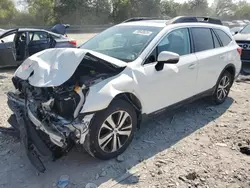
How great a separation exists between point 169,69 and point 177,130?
1.07m

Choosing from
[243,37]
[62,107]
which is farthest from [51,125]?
[243,37]

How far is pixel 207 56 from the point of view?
464 cm

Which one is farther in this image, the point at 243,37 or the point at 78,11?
the point at 78,11

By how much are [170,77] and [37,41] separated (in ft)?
19.8

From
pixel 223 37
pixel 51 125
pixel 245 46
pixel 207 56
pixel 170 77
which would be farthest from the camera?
pixel 245 46

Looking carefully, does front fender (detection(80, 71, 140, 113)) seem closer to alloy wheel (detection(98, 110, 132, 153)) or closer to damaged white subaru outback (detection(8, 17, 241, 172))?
damaged white subaru outback (detection(8, 17, 241, 172))

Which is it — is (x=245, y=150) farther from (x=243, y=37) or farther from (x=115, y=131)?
(x=243, y=37)

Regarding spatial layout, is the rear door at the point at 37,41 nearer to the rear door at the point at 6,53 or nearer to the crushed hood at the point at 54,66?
the rear door at the point at 6,53

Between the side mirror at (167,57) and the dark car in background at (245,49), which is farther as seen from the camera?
the dark car in background at (245,49)

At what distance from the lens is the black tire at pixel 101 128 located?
311 cm

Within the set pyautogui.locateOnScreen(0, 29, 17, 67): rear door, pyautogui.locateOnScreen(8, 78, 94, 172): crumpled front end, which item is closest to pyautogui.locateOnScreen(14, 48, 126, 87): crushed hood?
pyautogui.locateOnScreen(8, 78, 94, 172): crumpled front end

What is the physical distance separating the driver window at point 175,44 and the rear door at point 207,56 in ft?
0.71

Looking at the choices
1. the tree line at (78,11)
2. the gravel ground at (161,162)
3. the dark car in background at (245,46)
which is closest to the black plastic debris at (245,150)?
the gravel ground at (161,162)

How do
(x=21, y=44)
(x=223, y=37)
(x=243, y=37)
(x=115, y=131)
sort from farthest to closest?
(x=243, y=37)
(x=21, y=44)
(x=223, y=37)
(x=115, y=131)
